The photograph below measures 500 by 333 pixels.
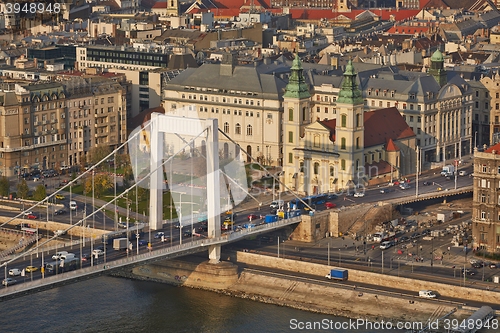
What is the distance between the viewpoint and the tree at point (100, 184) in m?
91.8

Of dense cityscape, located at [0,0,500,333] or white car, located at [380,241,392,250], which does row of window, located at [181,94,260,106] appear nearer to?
dense cityscape, located at [0,0,500,333]

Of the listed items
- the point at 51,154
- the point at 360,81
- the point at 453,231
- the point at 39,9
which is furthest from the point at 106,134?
the point at 39,9

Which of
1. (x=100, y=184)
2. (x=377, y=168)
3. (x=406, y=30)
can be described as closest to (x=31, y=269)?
(x=100, y=184)

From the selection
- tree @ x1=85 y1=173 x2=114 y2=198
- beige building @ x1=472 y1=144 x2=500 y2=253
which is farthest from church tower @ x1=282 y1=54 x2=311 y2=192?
beige building @ x1=472 y1=144 x2=500 y2=253

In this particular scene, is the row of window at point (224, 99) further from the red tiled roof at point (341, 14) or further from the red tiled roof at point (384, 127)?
the red tiled roof at point (341, 14)

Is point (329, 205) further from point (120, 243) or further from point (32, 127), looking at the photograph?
point (32, 127)

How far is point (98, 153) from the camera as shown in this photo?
101375 mm

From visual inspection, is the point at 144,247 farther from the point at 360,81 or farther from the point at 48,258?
the point at 360,81

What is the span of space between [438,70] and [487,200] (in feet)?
90.6

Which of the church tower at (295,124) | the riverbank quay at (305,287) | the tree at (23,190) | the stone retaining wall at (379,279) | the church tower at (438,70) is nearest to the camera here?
the riverbank quay at (305,287)

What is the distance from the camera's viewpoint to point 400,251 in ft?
→ 257

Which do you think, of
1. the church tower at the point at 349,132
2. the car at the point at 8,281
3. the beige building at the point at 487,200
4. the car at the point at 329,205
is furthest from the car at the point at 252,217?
the car at the point at 8,281

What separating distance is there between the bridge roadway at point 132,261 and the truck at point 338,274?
201 inches

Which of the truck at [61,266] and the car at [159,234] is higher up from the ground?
the car at [159,234]
